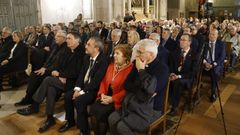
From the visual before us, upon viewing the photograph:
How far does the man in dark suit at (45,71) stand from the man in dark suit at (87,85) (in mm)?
762

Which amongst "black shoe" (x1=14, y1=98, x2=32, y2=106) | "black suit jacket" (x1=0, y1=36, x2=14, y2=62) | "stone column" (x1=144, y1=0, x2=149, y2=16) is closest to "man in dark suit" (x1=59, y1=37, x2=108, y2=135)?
"black shoe" (x1=14, y1=98, x2=32, y2=106)

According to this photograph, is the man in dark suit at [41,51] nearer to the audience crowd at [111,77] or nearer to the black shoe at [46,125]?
the audience crowd at [111,77]

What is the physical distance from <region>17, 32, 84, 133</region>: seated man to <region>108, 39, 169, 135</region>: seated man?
116 cm

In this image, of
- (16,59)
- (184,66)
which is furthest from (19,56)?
(184,66)

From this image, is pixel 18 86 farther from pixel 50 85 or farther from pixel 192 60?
pixel 192 60

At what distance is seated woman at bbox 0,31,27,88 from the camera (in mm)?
4691

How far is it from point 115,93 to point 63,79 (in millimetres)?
1061

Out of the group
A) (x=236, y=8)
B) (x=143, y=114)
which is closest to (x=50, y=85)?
(x=143, y=114)

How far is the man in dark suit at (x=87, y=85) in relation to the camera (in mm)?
A: 2854

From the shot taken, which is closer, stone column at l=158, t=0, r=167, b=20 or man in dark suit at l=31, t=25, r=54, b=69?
man in dark suit at l=31, t=25, r=54, b=69

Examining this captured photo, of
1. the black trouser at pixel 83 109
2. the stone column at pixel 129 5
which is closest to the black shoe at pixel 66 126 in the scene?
the black trouser at pixel 83 109

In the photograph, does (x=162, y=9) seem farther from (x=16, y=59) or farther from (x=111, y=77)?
(x=111, y=77)

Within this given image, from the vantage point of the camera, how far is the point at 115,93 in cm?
265

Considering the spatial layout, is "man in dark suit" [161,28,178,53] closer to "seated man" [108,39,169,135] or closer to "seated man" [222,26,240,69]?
"seated man" [222,26,240,69]
